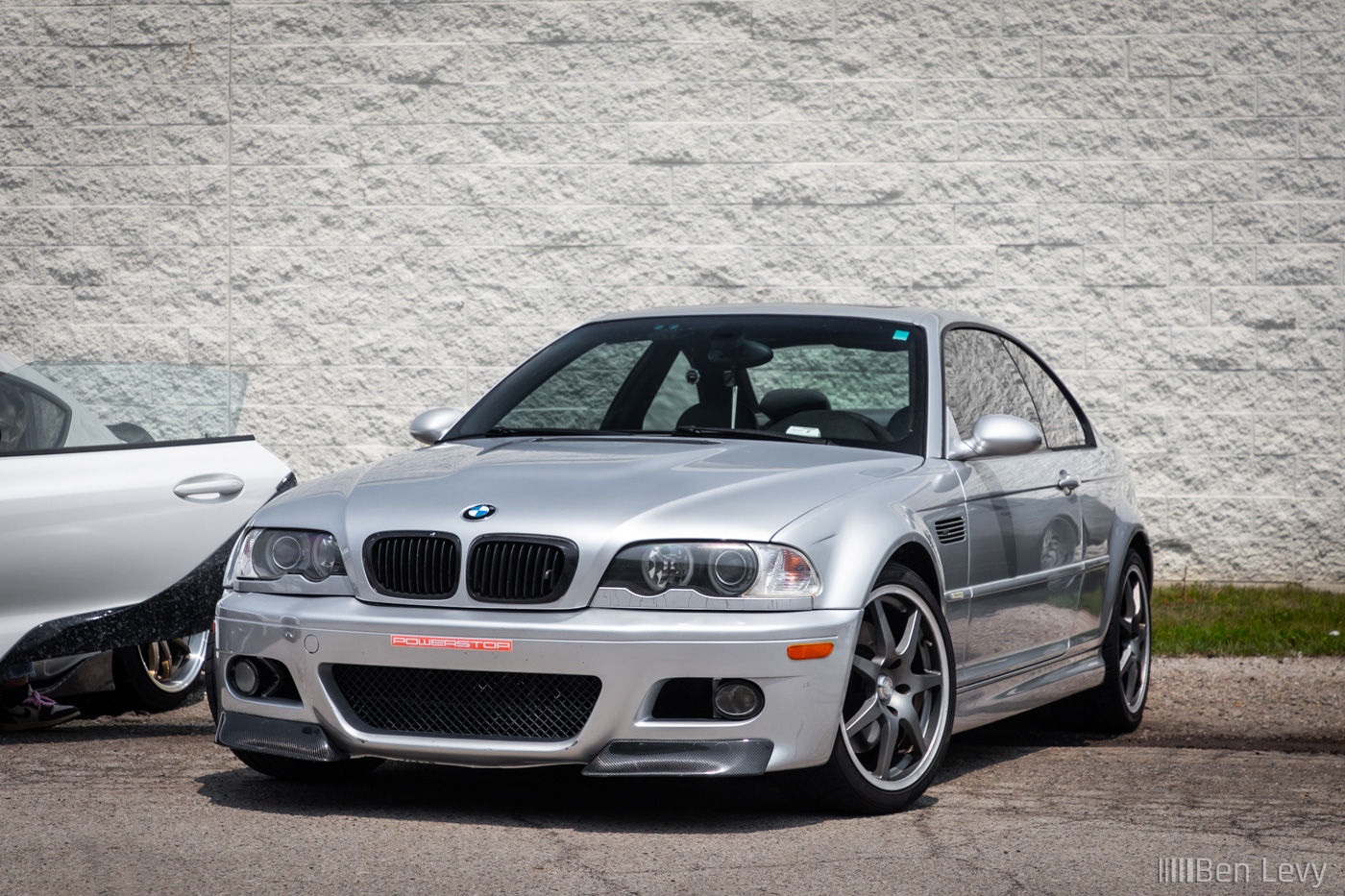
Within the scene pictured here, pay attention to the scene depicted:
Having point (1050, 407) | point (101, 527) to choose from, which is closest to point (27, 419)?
point (101, 527)

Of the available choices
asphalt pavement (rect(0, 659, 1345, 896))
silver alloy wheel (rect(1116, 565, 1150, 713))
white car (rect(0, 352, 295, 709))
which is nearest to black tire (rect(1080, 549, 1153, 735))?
silver alloy wheel (rect(1116, 565, 1150, 713))

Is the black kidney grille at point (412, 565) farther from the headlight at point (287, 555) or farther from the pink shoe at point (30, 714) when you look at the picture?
the pink shoe at point (30, 714)

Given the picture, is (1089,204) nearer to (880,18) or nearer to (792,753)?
(880,18)

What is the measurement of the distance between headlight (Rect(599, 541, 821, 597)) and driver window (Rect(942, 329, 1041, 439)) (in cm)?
140

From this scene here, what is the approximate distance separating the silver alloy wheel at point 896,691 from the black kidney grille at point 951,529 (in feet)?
0.86

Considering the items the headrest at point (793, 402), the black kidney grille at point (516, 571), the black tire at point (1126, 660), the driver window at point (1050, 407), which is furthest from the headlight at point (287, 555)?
the black tire at point (1126, 660)

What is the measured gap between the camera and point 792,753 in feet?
13.8

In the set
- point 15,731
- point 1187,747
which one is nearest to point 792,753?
point 1187,747

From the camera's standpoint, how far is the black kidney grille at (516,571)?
166 inches

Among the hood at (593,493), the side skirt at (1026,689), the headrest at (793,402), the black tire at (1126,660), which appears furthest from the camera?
the black tire at (1126,660)

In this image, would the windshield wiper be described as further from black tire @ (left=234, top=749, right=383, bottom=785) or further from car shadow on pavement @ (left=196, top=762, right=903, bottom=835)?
black tire @ (left=234, top=749, right=383, bottom=785)

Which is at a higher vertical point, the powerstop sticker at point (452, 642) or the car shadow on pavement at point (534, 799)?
the powerstop sticker at point (452, 642)

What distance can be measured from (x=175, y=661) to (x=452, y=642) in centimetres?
276

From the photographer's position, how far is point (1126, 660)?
6328 mm
